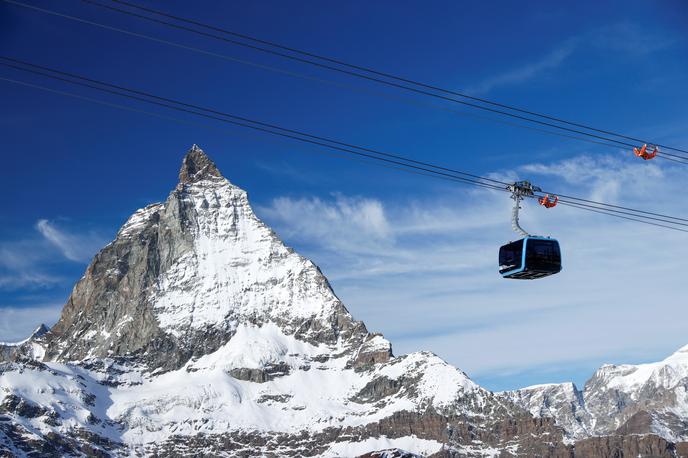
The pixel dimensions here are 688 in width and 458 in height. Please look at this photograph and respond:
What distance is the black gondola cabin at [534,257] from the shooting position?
7750 cm

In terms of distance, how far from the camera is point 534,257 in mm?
77500

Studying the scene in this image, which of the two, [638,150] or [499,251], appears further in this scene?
[499,251]

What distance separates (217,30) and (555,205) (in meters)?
25.6

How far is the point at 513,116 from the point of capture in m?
65.2

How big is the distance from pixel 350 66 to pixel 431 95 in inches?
197

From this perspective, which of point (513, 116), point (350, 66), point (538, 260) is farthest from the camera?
point (538, 260)

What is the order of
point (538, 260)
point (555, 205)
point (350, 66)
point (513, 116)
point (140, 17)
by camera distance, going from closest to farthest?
point (140, 17), point (350, 66), point (513, 116), point (555, 205), point (538, 260)

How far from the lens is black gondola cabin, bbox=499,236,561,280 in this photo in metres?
77.5

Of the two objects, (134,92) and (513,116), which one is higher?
(513,116)

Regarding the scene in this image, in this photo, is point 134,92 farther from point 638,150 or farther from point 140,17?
point 638,150

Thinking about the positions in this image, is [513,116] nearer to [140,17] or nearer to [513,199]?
[513,199]

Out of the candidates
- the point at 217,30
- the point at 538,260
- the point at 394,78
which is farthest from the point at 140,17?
the point at 538,260

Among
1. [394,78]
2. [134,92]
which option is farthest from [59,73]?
[394,78]

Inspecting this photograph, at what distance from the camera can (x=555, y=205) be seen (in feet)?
229
